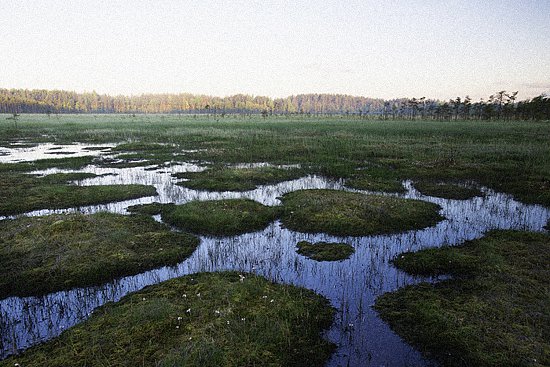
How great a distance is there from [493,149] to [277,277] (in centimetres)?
3635

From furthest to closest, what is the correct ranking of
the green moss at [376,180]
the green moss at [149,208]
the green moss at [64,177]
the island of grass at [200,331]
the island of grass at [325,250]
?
the green moss at [64,177]
the green moss at [376,180]
the green moss at [149,208]
the island of grass at [325,250]
the island of grass at [200,331]

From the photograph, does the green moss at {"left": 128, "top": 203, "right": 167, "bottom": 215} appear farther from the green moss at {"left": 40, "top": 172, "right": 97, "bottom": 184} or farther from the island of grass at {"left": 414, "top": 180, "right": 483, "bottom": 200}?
the island of grass at {"left": 414, "top": 180, "right": 483, "bottom": 200}

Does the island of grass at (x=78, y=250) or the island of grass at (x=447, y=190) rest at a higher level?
the island of grass at (x=447, y=190)

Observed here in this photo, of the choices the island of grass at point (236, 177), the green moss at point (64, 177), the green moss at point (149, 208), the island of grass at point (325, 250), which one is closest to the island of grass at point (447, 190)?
the island of grass at point (236, 177)

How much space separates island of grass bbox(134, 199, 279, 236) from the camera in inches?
604

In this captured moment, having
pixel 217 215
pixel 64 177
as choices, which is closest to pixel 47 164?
pixel 64 177

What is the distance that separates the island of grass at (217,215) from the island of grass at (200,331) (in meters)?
5.62

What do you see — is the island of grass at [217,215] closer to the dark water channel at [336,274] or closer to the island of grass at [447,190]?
the dark water channel at [336,274]

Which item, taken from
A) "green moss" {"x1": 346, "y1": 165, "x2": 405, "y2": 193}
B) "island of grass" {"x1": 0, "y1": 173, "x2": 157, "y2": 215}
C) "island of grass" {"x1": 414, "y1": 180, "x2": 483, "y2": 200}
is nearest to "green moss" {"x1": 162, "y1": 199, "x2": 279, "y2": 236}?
"island of grass" {"x1": 0, "y1": 173, "x2": 157, "y2": 215}

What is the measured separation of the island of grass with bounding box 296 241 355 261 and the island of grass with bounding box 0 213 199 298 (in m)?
4.39

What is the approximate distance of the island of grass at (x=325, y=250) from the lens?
12367 mm

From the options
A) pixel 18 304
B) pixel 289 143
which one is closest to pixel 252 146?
pixel 289 143

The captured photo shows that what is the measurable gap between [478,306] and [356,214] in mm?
8071

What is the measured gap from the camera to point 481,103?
394ft
